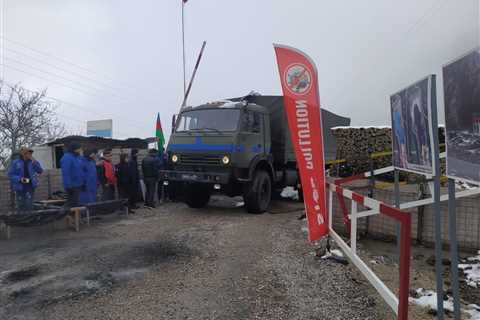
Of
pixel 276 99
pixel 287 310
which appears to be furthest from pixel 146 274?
pixel 276 99

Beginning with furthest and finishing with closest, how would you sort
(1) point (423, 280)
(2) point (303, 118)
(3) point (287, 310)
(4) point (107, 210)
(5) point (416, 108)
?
(4) point (107, 210)
(2) point (303, 118)
(1) point (423, 280)
(3) point (287, 310)
(5) point (416, 108)

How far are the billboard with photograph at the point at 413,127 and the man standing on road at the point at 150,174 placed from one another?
7307 millimetres

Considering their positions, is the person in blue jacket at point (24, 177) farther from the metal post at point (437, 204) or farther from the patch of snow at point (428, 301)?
the metal post at point (437, 204)

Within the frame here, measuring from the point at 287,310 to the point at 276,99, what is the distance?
6.92m

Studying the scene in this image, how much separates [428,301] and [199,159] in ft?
18.7

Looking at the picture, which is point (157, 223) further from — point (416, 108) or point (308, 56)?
point (416, 108)

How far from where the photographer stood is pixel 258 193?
8.43 metres

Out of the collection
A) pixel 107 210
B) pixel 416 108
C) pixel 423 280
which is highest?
pixel 416 108

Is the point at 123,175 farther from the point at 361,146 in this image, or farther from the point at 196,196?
the point at 361,146

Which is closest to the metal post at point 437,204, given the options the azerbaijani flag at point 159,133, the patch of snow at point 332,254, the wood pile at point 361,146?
the patch of snow at point 332,254

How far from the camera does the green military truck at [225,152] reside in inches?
318

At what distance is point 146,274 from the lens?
14.4 feet

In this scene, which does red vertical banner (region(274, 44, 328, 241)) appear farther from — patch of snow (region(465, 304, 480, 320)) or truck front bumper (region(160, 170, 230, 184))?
truck front bumper (region(160, 170, 230, 184))

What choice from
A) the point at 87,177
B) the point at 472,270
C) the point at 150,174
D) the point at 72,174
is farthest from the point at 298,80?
the point at 150,174
